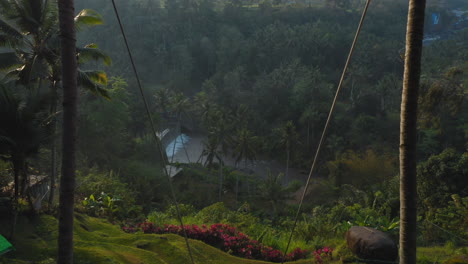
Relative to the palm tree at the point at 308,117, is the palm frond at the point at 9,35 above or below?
above

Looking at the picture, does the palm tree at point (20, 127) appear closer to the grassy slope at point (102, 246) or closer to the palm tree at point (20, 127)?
the palm tree at point (20, 127)

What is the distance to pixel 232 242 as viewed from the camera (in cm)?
921

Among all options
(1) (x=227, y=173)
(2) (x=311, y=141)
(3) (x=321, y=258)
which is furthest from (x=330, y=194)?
(3) (x=321, y=258)

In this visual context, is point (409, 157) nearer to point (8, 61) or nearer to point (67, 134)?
point (67, 134)

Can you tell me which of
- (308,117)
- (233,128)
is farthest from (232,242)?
(308,117)

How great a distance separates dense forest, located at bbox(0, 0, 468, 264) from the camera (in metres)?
8.84

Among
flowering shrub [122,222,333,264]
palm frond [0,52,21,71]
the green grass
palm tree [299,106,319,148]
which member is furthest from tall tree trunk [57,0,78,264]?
palm tree [299,106,319,148]

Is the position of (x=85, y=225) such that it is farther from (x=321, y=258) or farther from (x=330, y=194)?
(x=330, y=194)

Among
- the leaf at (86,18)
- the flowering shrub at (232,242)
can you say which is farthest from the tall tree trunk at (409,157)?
the leaf at (86,18)

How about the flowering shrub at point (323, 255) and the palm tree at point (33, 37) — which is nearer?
the flowering shrub at point (323, 255)

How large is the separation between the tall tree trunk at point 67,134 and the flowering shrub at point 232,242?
5.18m

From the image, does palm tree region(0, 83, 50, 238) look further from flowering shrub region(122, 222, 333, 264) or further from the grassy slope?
flowering shrub region(122, 222, 333, 264)

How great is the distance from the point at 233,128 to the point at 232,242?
34750 mm

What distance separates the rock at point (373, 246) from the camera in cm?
750
